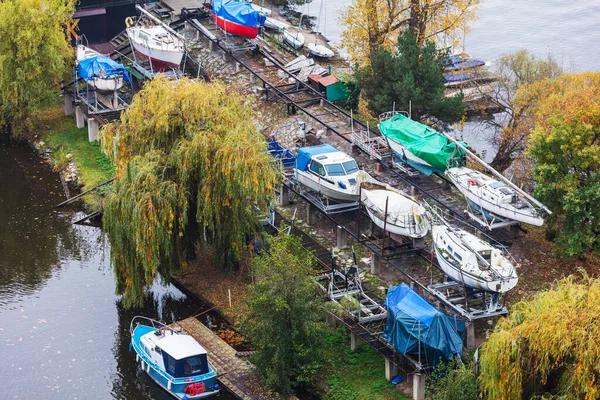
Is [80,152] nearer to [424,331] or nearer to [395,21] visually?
[395,21]

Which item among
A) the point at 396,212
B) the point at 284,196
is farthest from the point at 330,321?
the point at 284,196

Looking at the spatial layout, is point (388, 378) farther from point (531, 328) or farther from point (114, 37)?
point (114, 37)

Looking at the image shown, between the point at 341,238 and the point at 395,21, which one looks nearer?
the point at 341,238

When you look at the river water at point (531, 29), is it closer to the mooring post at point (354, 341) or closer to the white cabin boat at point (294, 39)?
the white cabin boat at point (294, 39)

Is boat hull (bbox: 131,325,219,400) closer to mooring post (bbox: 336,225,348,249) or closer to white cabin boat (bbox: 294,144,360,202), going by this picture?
mooring post (bbox: 336,225,348,249)

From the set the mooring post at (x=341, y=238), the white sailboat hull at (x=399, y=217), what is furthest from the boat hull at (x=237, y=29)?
the white sailboat hull at (x=399, y=217)

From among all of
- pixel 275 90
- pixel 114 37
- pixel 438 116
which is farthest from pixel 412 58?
pixel 114 37
